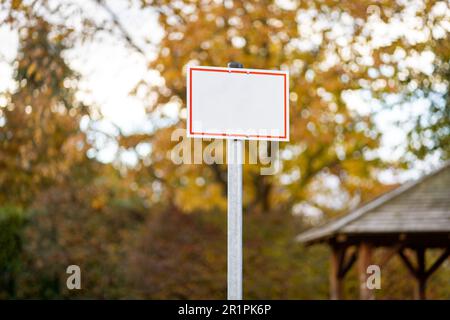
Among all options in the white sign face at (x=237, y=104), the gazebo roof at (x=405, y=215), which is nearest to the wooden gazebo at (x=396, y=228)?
the gazebo roof at (x=405, y=215)

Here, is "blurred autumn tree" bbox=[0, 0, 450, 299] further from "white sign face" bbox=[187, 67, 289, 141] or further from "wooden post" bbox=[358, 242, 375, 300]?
"white sign face" bbox=[187, 67, 289, 141]

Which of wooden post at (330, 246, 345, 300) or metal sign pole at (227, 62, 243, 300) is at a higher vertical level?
metal sign pole at (227, 62, 243, 300)

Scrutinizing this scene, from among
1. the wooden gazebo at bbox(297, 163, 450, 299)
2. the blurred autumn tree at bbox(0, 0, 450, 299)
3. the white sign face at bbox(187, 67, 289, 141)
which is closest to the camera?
the white sign face at bbox(187, 67, 289, 141)

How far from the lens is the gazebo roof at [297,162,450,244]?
12.6 m

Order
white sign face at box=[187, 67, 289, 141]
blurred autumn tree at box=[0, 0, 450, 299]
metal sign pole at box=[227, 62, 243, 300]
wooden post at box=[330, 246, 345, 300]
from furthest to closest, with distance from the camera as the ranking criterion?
wooden post at box=[330, 246, 345, 300], blurred autumn tree at box=[0, 0, 450, 299], white sign face at box=[187, 67, 289, 141], metal sign pole at box=[227, 62, 243, 300]

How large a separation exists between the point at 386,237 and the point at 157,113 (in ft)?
18.8

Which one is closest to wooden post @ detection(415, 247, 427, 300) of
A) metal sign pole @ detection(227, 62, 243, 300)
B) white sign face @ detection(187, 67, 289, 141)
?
white sign face @ detection(187, 67, 289, 141)

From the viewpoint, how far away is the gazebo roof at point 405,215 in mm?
12602

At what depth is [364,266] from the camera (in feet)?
42.1

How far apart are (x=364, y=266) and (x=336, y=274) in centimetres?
121

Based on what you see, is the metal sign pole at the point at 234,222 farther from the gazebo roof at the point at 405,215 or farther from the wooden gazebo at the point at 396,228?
the gazebo roof at the point at 405,215

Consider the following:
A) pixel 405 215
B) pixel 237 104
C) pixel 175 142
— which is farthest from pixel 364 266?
pixel 237 104
